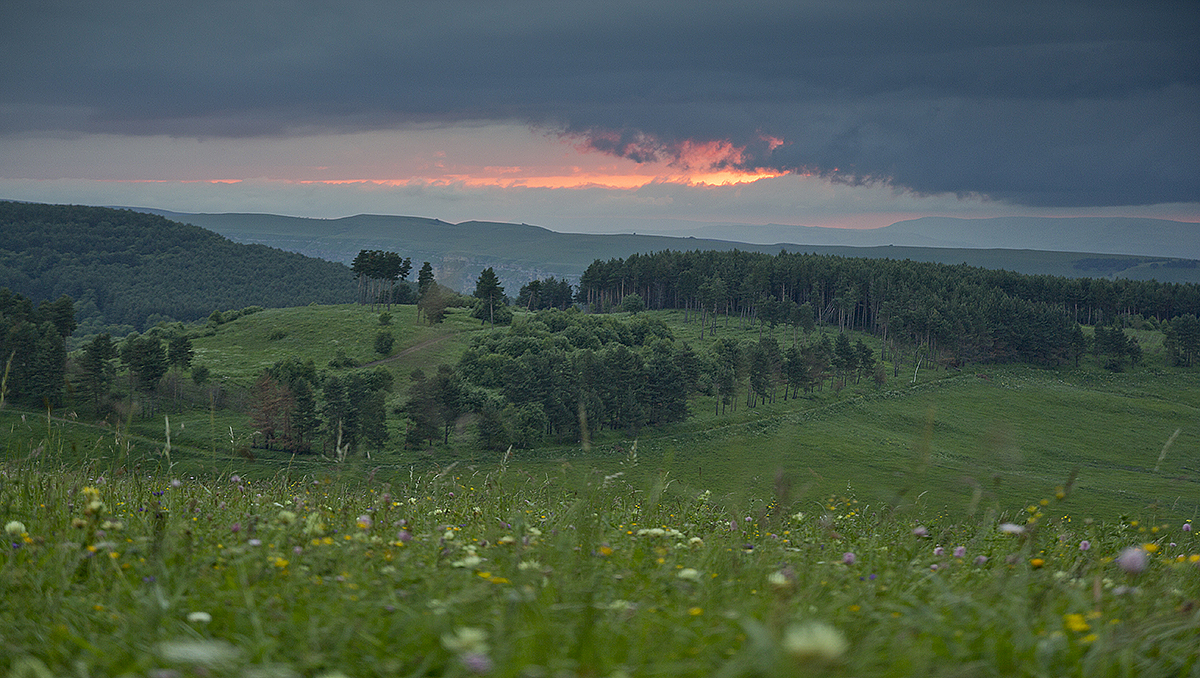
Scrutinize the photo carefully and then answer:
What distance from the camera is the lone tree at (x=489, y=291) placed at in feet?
497

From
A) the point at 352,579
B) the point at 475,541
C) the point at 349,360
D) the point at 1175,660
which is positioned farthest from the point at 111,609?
the point at 349,360

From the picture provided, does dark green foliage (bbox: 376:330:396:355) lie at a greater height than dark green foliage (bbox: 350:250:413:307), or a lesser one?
lesser

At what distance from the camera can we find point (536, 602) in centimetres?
375

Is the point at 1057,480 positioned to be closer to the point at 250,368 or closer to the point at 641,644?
the point at 641,644

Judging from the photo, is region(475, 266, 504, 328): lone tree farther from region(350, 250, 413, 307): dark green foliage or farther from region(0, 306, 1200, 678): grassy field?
region(0, 306, 1200, 678): grassy field

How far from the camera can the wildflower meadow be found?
3.04 m

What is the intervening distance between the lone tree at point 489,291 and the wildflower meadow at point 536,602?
5752 inches

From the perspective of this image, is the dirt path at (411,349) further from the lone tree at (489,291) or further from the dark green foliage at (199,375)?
the dark green foliage at (199,375)

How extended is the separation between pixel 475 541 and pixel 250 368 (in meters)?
130

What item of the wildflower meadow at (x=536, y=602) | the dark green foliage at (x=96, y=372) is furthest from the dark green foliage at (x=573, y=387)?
the wildflower meadow at (x=536, y=602)

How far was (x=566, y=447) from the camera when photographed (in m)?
93.8

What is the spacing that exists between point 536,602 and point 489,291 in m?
152

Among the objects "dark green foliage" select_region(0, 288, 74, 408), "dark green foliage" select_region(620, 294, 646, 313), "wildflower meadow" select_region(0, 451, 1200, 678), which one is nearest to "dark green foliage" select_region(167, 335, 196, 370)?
"dark green foliage" select_region(0, 288, 74, 408)

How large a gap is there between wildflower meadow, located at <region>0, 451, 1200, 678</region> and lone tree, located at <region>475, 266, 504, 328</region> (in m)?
146
